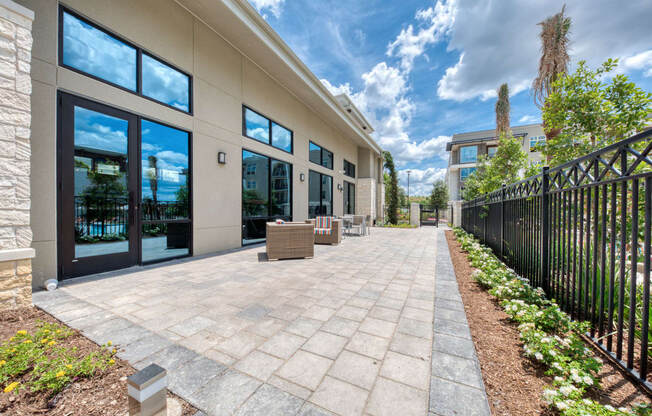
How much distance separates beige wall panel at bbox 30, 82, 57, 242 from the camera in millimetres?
3066

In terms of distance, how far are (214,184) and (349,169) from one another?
9.86m

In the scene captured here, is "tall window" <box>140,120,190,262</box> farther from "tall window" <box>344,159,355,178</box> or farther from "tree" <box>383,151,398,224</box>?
"tree" <box>383,151,398,224</box>

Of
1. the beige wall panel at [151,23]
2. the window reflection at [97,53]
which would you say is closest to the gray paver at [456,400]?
the window reflection at [97,53]

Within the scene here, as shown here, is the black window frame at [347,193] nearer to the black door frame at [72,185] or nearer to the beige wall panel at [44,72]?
the black door frame at [72,185]

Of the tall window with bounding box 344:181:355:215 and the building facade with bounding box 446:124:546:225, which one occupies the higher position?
the building facade with bounding box 446:124:546:225

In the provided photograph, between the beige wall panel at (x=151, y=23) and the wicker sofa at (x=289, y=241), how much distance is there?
3.76 meters

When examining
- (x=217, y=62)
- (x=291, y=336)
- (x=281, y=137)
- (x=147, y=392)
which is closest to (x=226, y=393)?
(x=147, y=392)

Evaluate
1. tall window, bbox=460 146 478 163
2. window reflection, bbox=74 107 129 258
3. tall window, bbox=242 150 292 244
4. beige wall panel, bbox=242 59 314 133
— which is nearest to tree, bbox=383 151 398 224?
beige wall panel, bbox=242 59 314 133

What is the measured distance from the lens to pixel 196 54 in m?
5.19

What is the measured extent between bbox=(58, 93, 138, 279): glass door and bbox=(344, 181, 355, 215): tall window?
34.7 ft

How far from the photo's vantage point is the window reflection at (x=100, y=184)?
3.55 metres

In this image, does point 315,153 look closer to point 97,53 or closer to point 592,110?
point 97,53

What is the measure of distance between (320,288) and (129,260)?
3279mm

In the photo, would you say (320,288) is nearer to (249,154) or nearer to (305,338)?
(305,338)
